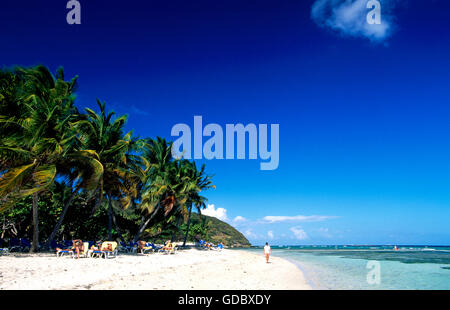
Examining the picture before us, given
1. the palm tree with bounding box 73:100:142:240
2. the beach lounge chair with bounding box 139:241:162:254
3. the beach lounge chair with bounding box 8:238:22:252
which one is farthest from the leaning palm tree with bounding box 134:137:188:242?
the beach lounge chair with bounding box 8:238:22:252

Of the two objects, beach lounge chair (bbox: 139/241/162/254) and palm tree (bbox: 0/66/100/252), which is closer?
palm tree (bbox: 0/66/100/252)

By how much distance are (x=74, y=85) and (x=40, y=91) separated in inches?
91.5

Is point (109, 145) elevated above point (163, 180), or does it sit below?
above

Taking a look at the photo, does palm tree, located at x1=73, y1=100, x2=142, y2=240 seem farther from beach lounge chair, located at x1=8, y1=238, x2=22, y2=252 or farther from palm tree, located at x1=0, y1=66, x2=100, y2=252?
beach lounge chair, located at x1=8, y1=238, x2=22, y2=252

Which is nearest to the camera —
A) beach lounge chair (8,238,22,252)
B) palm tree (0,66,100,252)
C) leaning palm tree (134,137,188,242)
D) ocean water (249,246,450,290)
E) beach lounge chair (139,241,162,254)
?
ocean water (249,246,450,290)

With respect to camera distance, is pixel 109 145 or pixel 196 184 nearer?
pixel 109 145

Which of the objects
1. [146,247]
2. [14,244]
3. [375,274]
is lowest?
[375,274]

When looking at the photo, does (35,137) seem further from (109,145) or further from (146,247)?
(146,247)

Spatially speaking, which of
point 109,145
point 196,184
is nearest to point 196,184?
point 196,184

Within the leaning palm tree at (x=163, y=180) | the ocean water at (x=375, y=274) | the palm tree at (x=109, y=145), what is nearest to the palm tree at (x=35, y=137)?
the palm tree at (x=109, y=145)

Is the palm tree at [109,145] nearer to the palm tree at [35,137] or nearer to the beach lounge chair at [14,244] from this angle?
the palm tree at [35,137]
